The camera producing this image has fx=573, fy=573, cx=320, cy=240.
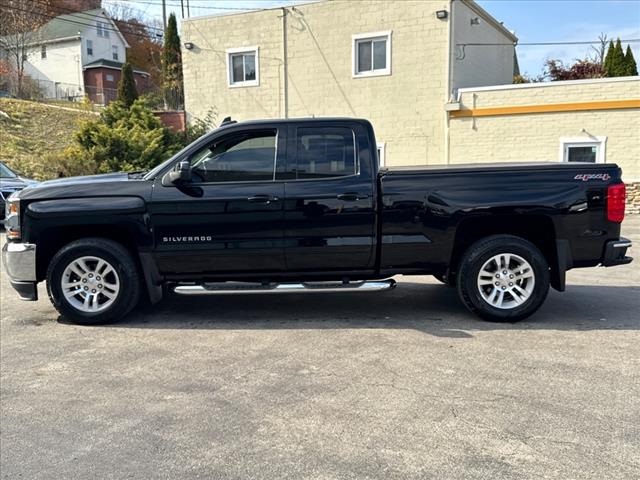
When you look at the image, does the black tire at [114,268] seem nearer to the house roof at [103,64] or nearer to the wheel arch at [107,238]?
the wheel arch at [107,238]

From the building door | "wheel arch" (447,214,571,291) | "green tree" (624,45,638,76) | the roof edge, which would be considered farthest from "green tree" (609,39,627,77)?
the building door

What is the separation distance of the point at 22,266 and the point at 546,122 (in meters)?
14.6

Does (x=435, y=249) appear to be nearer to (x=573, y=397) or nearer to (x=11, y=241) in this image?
(x=573, y=397)

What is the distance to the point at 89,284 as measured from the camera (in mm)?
5812

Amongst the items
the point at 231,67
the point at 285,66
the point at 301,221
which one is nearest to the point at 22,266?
the point at 301,221

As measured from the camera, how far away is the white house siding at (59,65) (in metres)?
52.3

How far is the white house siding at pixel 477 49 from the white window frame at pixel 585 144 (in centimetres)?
391

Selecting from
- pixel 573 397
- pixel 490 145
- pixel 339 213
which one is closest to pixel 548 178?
pixel 339 213

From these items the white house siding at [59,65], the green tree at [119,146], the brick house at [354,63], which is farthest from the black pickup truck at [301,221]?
the white house siding at [59,65]

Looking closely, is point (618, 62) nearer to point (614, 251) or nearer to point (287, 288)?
point (614, 251)

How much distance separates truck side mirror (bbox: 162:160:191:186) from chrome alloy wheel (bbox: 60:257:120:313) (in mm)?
1069

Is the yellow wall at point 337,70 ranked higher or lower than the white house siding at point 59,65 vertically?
lower

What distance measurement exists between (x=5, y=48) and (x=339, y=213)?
4515 centimetres

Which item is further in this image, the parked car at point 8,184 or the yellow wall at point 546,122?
the yellow wall at point 546,122
